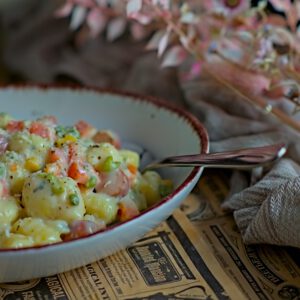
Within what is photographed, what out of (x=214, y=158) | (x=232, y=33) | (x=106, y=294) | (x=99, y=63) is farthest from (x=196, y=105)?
(x=106, y=294)

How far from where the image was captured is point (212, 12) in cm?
135

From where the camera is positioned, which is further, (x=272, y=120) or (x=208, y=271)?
(x=272, y=120)

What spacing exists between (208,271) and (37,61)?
974 millimetres

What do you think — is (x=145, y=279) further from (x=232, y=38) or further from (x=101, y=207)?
(x=232, y=38)

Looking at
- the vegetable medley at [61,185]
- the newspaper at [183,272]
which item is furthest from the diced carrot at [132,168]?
the newspaper at [183,272]

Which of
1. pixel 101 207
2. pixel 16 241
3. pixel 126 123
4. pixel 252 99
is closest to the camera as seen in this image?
pixel 16 241

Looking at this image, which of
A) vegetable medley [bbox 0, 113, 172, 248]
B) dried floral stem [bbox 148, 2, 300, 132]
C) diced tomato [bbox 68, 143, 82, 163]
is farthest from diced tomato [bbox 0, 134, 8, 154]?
dried floral stem [bbox 148, 2, 300, 132]

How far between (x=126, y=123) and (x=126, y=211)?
0.35 meters

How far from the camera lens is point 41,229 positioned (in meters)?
0.94

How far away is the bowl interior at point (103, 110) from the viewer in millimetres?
1308

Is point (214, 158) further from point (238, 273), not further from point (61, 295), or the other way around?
point (61, 295)

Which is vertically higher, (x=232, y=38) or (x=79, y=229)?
(x=232, y=38)

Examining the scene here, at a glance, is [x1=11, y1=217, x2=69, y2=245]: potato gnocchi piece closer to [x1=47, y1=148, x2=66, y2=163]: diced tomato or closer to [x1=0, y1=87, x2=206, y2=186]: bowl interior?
[x1=47, y1=148, x2=66, y2=163]: diced tomato

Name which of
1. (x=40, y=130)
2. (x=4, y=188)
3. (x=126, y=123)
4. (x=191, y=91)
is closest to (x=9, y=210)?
(x=4, y=188)
